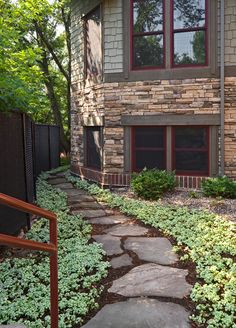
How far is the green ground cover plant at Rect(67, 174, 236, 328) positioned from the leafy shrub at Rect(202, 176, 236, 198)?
132 centimetres

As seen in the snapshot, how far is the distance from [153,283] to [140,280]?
0.17 metres

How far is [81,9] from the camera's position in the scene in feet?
37.8

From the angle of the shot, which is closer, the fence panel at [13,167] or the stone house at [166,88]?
the fence panel at [13,167]

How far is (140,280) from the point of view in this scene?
4.28 metres

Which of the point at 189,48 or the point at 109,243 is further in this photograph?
the point at 189,48

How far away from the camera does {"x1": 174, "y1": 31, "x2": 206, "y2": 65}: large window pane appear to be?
934 centimetres

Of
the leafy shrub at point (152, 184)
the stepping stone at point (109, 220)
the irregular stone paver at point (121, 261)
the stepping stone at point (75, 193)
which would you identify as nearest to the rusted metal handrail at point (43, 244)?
the irregular stone paver at point (121, 261)

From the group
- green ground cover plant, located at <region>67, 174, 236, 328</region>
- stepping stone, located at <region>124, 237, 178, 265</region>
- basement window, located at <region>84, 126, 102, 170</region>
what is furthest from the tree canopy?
green ground cover plant, located at <region>67, 174, 236, 328</region>

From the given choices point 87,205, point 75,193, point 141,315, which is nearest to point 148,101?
point 75,193

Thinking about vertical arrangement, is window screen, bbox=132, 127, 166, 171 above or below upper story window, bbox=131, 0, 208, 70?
below

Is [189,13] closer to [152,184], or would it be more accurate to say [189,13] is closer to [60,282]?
[152,184]

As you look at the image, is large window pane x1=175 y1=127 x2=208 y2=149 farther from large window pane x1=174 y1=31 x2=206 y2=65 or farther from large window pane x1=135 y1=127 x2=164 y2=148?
large window pane x1=174 y1=31 x2=206 y2=65

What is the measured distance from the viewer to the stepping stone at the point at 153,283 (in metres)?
3.95

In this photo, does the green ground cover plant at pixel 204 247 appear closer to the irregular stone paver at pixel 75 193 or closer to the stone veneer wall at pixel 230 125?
the irregular stone paver at pixel 75 193
